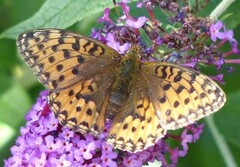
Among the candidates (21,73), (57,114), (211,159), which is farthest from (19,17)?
(57,114)

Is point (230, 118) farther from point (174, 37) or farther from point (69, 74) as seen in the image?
point (69, 74)

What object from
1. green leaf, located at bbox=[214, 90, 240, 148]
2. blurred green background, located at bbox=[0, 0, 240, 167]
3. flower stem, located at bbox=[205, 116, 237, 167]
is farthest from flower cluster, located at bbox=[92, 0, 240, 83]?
flower stem, located at bbox=[205, 116, 237, 167]

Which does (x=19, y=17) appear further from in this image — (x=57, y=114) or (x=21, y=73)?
(x=57, y=114)

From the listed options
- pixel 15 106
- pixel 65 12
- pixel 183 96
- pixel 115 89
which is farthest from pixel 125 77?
pixel 15 106

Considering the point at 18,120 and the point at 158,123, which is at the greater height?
the point at 18,120

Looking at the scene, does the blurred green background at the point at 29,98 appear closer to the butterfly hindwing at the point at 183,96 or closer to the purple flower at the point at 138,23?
the purple flower at the point at 138,23

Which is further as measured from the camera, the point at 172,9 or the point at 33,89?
the point at 33,89

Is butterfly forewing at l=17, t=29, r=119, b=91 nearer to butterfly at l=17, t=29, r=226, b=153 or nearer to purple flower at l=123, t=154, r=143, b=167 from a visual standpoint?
butterfly at l=17, t=29, r=226, b=153
